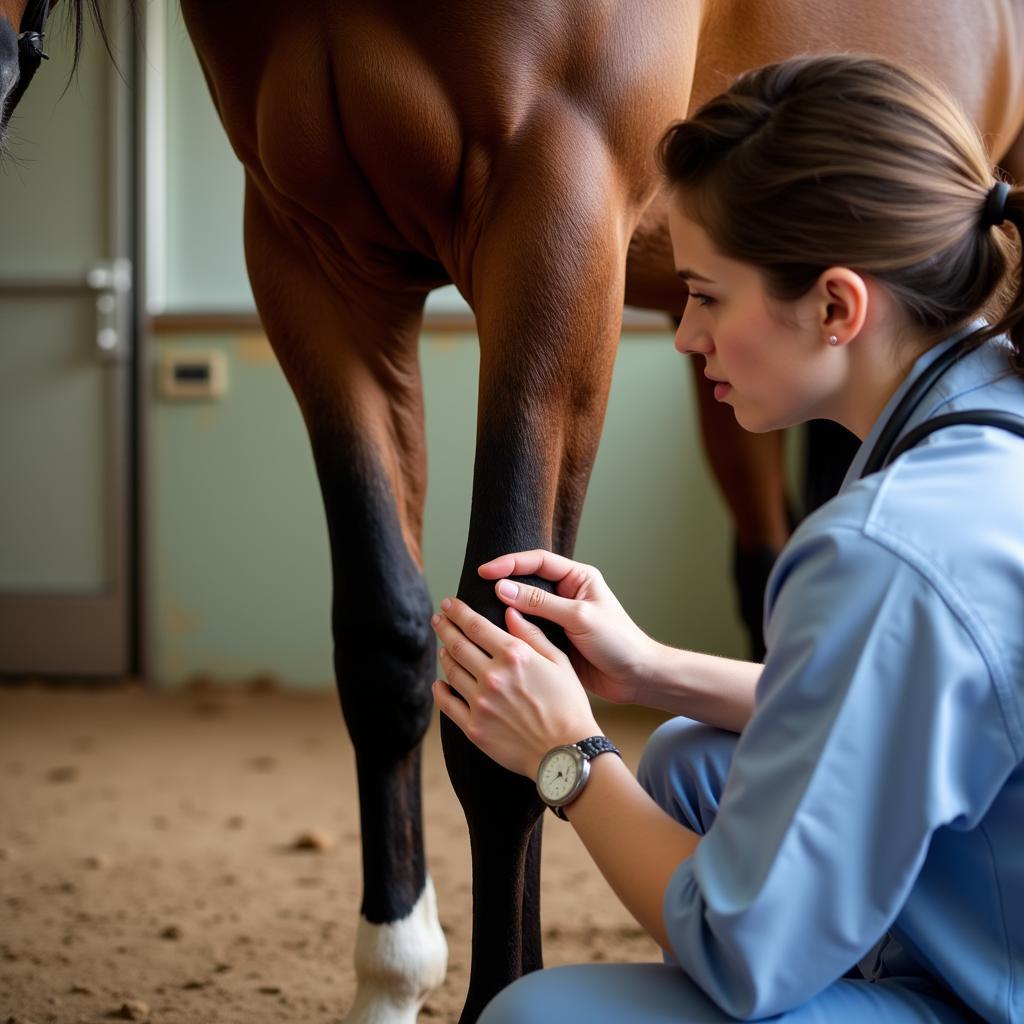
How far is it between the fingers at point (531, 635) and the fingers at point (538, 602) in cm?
1

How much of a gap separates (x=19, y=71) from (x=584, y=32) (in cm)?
49

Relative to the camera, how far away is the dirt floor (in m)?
1.54

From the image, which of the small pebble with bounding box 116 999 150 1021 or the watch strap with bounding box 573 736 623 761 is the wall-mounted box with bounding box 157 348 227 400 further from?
the watch strap with bounding box 573 736 623 761

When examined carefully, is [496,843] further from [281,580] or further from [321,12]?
[281,580]

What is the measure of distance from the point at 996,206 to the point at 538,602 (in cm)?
43

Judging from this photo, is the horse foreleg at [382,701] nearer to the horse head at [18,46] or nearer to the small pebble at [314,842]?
the horse head at [18,46]

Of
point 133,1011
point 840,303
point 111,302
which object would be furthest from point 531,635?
point 111,302

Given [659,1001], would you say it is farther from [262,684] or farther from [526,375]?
[262,684]

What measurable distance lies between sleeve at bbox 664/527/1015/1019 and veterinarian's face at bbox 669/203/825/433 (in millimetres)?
157

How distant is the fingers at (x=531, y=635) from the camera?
91 cm

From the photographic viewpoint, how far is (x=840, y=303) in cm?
77

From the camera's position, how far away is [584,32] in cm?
103

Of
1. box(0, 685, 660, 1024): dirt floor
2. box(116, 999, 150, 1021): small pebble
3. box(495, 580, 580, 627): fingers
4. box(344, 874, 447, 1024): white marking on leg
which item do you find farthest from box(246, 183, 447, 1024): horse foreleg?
box(495, 580, 580, 627): fingers

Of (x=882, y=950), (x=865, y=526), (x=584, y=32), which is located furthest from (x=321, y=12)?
(x=882, y=950)
